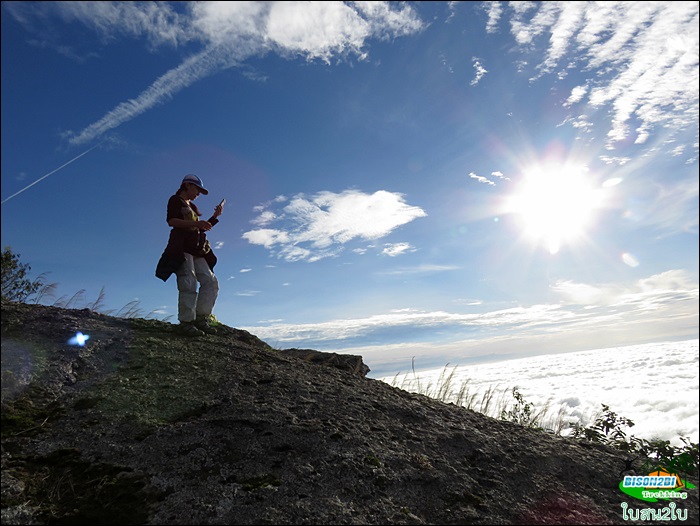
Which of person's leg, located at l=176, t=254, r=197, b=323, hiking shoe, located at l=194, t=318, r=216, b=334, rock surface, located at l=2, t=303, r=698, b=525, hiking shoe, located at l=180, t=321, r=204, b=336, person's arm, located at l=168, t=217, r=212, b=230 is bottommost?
rock surface, located at l=2, t=303, r=698, b=525

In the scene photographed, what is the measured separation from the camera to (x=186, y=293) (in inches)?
250

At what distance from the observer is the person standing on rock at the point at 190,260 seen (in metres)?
6.28

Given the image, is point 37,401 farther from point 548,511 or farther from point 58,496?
point 548,511

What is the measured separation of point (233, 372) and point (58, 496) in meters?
2.02

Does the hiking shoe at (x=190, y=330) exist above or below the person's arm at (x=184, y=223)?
below

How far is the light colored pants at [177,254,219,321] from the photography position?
6344 mm

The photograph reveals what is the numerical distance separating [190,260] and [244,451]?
12.1 feet

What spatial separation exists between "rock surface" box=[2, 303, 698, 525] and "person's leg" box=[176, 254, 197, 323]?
3.93ft

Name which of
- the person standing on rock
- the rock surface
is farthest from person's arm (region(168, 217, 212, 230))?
the rock surface

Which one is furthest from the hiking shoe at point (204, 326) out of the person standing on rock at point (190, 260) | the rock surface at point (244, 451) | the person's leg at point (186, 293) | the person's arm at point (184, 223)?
the person's arm at point (184, 223)

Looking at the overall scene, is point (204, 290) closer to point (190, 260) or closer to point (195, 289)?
point (195, 289)

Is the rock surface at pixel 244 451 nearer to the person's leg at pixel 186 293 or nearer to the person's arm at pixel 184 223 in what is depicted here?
the person's leg at pixel 186 293

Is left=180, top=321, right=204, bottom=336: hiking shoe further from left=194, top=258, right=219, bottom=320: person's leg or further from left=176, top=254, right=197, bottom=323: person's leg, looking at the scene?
left=194, top=258, right=219, bottom=320: person's leg

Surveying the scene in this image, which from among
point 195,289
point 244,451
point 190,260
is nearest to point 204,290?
point 195,289
